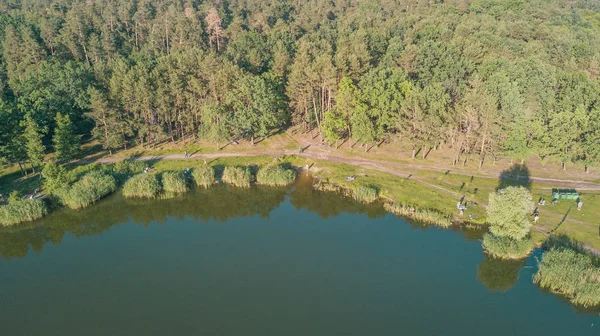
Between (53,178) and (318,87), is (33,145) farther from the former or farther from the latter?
(318,87)

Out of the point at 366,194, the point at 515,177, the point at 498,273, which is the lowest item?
the point at 498,273

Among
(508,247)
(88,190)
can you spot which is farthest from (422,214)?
(88,190)

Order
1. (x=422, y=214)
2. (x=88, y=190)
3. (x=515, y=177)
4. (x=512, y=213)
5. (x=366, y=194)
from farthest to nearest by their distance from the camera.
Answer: (x=515, y=177) < (x=88, y=190) < (x=366, y=194) < (x=422, y=214) < (x=512, y=213)

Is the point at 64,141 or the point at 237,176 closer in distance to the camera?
the point at 237,176

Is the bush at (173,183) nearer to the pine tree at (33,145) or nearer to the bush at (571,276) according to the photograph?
the pine tree at (33,145)

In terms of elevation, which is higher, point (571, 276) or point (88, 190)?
point (88, 190)

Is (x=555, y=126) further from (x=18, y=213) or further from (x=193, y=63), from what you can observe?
(x=18, y=213)

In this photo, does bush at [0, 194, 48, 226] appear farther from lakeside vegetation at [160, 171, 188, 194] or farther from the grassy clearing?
the grassy clearing
